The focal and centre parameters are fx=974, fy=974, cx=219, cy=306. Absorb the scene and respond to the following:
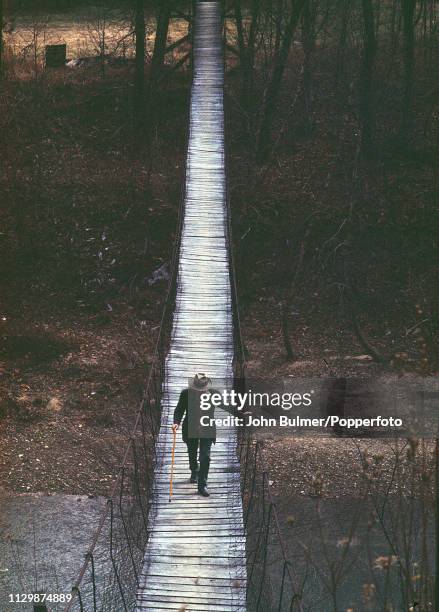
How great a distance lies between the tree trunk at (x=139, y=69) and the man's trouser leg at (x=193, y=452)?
1618cm

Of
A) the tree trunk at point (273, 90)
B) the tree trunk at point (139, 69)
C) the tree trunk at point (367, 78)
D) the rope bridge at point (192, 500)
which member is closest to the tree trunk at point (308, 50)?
the tree trunk at point (273, 90)

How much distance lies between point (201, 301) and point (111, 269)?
19.3 ft

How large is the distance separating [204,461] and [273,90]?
15.1 metres

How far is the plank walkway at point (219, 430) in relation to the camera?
10258 mm

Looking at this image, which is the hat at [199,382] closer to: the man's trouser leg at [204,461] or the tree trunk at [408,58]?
the man's trouser leg at [204,461]

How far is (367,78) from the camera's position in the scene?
2406 centimetres

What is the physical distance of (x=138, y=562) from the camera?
40.8 ft

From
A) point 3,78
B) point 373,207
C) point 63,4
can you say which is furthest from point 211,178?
point 63,4

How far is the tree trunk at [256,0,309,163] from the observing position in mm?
23750

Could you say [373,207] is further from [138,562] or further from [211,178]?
[138,562]

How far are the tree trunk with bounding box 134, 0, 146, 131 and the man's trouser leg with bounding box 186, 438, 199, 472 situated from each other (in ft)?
53.1

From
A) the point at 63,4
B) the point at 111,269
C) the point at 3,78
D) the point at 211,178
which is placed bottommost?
the point at 111,269

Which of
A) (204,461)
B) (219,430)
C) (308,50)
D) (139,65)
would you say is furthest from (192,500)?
(139,65)

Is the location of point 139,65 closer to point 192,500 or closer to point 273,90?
point 273,90
